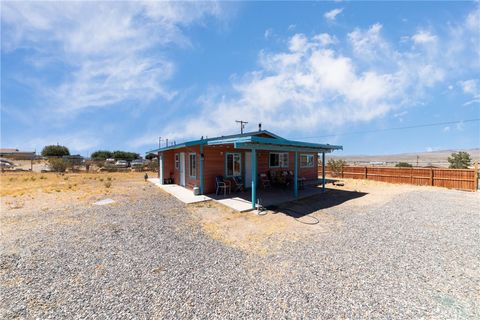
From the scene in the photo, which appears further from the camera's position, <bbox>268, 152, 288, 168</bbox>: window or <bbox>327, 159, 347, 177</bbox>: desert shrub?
<bbox>327, 159, 347, 177</bbox>: desert shrub

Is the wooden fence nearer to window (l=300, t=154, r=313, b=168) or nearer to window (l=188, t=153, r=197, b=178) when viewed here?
window (l=300, t=154, r=313, b=168)

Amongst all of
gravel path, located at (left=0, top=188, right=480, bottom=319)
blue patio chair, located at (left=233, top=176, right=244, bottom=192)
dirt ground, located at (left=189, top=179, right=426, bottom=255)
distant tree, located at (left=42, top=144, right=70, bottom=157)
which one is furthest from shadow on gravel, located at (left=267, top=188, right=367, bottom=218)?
distant tree, located at (left=42, top=144, right=70, bottom=157)

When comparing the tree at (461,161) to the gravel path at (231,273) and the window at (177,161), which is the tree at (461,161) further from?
the window at (177,161)

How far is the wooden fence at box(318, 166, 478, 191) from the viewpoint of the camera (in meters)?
11.1

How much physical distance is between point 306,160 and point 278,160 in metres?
3.21

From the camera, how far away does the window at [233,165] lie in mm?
10476

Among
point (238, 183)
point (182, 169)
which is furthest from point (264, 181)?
point (182, 169)

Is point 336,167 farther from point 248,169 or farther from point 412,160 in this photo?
point 412,160

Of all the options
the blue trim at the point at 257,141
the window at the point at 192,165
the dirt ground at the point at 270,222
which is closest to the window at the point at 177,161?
the window at the point at 192,165

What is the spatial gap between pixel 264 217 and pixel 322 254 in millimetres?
2533

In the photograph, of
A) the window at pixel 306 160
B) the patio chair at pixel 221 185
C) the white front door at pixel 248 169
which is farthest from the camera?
the window at pixel 306 160

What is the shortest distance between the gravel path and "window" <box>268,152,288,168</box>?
7.18 metres

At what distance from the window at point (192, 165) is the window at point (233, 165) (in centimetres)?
159

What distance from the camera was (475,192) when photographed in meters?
10.7
